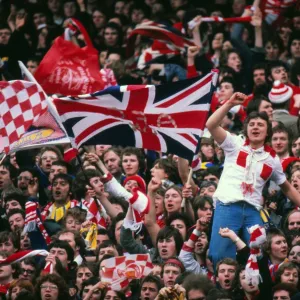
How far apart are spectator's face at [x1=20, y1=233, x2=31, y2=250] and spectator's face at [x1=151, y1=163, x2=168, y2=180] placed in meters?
1.63

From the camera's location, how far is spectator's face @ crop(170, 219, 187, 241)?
18.1m

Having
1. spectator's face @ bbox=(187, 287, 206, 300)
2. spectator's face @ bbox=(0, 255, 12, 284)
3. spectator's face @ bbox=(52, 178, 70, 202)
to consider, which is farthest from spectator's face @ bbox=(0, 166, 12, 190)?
spectator's face @ bbox=(187, 287, 206, 300)

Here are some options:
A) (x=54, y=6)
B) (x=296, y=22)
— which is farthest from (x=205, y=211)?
(x=54, y=6)

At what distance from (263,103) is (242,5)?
4.98m

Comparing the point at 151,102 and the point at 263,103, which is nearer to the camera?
the point at 151,102

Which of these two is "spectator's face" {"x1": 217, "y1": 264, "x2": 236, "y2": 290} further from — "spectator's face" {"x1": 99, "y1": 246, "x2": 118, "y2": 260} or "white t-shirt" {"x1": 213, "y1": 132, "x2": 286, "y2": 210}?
"spectator's face" {"x1": 99, "y1": 246, "x2": 118, "y2": 260}

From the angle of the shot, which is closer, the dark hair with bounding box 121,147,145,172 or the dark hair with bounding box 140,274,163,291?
the dark hair with bounding box 140,274,163,291

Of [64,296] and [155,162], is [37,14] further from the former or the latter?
[64,296]

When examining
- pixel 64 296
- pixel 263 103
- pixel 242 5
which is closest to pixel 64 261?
pixel 64 296

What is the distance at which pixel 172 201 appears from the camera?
18.5m

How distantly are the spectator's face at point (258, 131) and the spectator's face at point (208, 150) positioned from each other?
3.36 metres

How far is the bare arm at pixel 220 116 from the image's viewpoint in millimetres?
16859

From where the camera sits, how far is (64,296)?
17.4 m

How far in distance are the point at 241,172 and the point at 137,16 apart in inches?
375
